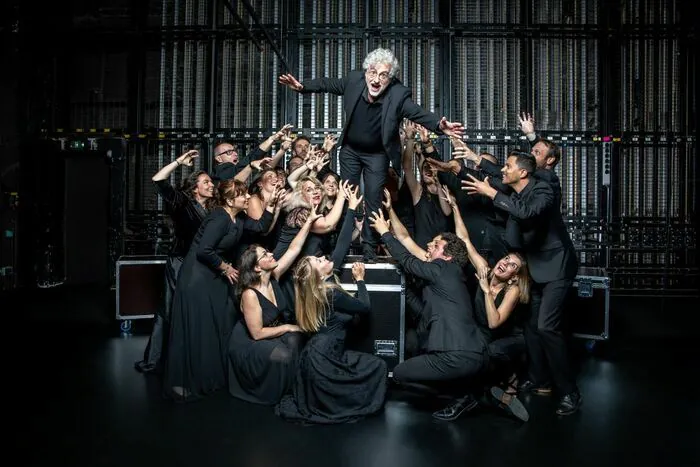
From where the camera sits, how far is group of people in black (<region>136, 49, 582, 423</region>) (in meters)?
3.88

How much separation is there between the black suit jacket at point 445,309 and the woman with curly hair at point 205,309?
1.24 meters

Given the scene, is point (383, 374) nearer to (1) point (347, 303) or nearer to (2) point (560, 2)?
(1) point (347, 303)

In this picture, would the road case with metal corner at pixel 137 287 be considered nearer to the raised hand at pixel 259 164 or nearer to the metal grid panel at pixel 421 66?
the raised hand at pixel 259 164

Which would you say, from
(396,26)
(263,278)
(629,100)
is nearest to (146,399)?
(263,278)

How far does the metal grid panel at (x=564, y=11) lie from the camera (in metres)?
7.89

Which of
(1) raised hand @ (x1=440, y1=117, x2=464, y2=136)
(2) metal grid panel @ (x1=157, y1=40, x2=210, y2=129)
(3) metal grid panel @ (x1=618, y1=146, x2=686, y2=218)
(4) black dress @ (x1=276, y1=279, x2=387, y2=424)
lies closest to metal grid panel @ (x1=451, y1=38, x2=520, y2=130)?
(3) metal grid panel @ (x1=618, y1=146, x2=686, y2=218)

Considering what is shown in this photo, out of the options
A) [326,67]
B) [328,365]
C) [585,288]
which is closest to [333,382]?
[328,365]

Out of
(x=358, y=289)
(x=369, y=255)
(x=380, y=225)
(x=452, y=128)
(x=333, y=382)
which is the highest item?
(x=452, y=128)

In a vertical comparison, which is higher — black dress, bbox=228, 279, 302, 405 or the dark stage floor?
black dress, bbox=228, 279, 302, 405

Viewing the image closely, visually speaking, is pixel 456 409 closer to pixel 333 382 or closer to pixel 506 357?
pixel 506 357

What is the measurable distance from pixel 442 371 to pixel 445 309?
39cm

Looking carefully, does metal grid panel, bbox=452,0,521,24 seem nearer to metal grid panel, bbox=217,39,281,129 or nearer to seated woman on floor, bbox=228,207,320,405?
metal grid panel, bbox=217,39,281,129

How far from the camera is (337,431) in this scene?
3559mm

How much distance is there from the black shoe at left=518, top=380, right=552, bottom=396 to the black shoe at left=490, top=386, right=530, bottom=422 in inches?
26.1
